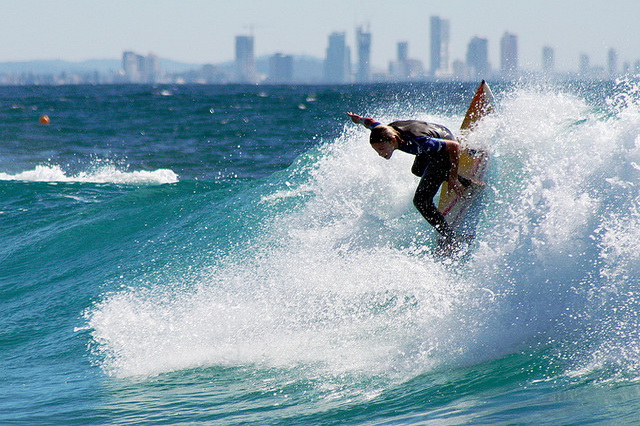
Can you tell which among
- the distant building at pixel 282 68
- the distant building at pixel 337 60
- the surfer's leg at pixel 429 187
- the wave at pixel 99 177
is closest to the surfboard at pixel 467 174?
the surfer's leg at pixel 429 187

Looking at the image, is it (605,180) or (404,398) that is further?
(605,180)

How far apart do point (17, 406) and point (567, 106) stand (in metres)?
6.06

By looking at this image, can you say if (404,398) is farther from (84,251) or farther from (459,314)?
(84,251)

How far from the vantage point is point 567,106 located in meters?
7.58

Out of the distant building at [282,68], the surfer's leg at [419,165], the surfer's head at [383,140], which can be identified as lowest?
the surfer's leg at [419,165]

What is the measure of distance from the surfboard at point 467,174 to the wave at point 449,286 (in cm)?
12

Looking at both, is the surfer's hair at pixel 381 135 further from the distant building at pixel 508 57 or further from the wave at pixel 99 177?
the wave at pixel 99 177

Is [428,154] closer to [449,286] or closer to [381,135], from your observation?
[381,135]

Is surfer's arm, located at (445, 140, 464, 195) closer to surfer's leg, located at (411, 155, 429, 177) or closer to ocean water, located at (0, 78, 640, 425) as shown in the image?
surfer's leg, located at (411, 155, 429, 177)

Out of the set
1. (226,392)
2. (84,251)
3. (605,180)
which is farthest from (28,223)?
(605,180)

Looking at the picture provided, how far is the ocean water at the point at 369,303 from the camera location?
4.52m

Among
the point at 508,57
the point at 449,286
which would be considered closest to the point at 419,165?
the point at 449,286

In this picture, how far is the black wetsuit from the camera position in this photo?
19.2 feet

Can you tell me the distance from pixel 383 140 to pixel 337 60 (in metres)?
160
